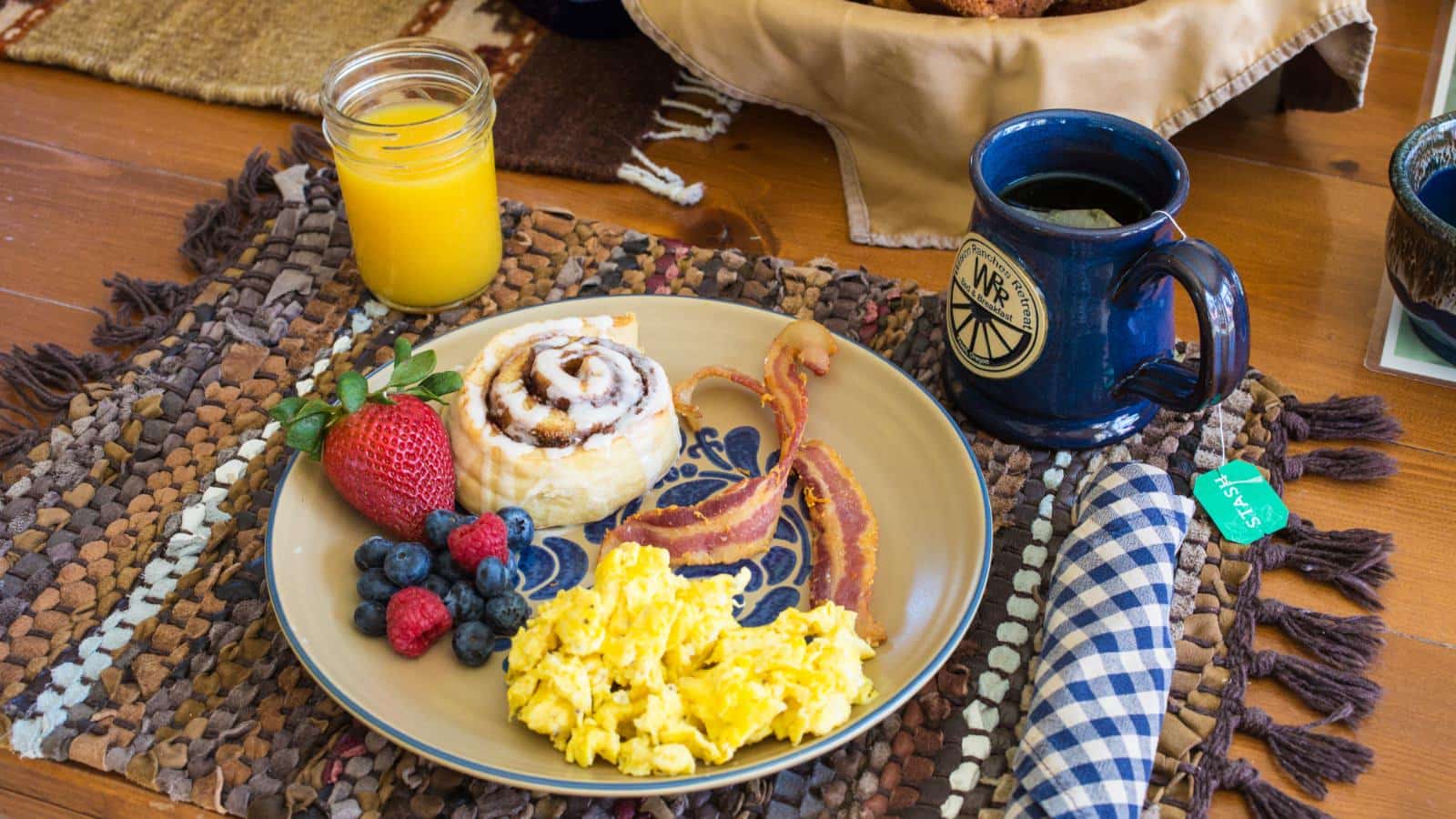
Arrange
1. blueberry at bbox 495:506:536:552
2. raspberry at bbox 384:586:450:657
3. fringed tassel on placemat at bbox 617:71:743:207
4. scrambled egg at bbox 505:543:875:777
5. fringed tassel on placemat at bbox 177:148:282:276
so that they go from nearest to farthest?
scrambled egg at bbox 505:543:875:777 → raspberry at bbox 384:586:450:657 → blueberry at bbox 495:506:536:552 → fringed tassel on placemat at bbox 177:148:282:276 → fringed tassel on placemat at bbox 617:71:743:207

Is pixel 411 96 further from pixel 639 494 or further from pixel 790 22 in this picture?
pixel 639 494

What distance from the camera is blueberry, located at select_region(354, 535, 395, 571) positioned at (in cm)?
121

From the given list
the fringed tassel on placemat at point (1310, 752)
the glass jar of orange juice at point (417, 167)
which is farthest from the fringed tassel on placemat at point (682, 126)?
the fringed tassel on placemat at point (1310, 752)

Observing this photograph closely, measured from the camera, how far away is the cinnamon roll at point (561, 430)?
50.9 inches

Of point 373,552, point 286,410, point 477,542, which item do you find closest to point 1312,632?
point 477,542

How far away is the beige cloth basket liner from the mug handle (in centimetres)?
41

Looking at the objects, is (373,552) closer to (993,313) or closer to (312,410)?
(312,410)

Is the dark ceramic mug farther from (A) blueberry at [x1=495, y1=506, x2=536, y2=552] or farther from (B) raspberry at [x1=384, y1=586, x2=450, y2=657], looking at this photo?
(B) raspberry at [x1=384, y1=586, x2=450, y2=657]

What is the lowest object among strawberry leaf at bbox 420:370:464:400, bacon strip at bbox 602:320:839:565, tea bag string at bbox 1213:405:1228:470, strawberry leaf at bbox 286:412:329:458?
tea bag string at bbox 1213:405:1228:470

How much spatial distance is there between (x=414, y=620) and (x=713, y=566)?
30 centimetres

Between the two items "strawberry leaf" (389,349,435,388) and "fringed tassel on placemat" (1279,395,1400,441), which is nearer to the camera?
"strawberry leaf" (389,349,435,388)

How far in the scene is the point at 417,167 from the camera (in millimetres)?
1533

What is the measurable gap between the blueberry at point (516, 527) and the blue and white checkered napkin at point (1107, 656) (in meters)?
0.52

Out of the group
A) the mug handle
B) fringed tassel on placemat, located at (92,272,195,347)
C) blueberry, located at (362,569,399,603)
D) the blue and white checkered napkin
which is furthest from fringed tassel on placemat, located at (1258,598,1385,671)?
fringed tassel on placemat, located at (92,272,195,347)
